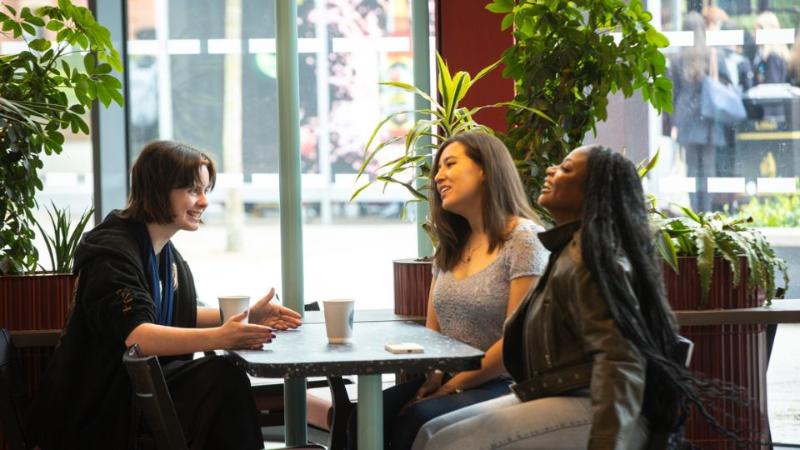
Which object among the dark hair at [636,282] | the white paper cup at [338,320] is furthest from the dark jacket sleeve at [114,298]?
the dark hair at [636,282]

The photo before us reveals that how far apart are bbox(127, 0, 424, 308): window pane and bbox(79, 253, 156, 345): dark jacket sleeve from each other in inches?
92.2

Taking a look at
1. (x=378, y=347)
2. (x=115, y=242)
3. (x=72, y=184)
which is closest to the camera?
(x=378, y=347)

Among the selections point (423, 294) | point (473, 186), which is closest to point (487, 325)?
point (473, 186)

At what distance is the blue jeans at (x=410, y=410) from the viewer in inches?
118

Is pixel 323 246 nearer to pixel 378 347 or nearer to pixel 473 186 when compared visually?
pixel 473 186

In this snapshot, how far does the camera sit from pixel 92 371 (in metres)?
3.09

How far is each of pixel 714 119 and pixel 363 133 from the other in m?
1.66

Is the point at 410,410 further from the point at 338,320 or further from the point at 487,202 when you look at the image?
the point at 487,202

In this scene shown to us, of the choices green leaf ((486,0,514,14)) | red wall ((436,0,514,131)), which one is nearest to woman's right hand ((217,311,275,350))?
Result: green leaf ((486,0,514,14))

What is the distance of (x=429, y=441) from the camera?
2.71m

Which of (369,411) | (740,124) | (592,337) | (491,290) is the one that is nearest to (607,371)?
(592,337)

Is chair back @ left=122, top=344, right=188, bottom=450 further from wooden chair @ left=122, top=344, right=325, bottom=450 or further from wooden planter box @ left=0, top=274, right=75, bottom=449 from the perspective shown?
wooden planter box @ left=0, top=274, right=75, bottom=449

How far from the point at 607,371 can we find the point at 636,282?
239 millimetres

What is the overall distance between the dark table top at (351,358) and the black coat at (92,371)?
18.0 inches
